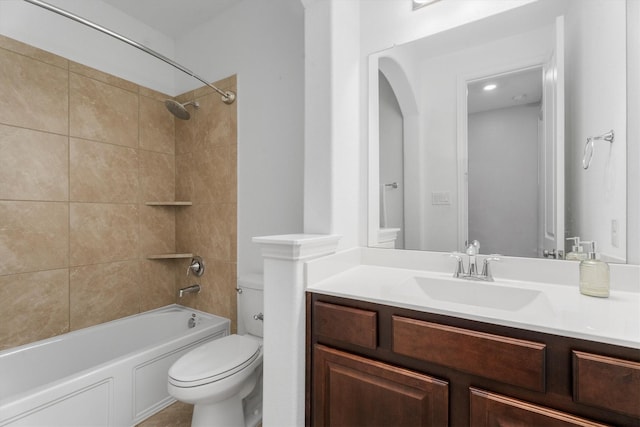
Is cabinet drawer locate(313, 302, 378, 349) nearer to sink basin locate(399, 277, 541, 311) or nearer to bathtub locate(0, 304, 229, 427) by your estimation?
sink basin locate(399, 277, 541, 311)

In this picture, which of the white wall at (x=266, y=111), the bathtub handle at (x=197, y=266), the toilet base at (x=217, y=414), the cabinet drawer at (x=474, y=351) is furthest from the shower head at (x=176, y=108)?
the cabinet drawer at (x=474, y=351)

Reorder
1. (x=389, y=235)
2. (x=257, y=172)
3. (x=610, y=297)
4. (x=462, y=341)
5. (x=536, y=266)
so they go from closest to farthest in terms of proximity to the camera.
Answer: (x=462, y=341), (x=610, y=297), (x=536, y=266), (x=389, y=235), (x=257, y=172)

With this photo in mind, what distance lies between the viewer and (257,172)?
6.49 feet

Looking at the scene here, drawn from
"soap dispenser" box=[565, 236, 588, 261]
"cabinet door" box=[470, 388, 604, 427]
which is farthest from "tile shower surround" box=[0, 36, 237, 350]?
"soap dispenser" box=[565, 236, 588, 261]

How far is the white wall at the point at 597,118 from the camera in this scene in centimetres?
99

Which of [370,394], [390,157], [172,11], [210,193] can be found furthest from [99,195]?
[370,394]

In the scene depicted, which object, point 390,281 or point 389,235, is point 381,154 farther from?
point 390,281

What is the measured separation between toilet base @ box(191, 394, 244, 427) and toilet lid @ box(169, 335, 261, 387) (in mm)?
202

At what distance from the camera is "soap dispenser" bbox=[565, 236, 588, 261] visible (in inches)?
40.9

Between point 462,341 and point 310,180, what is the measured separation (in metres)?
0.85

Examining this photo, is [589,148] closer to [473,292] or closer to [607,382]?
[473,292]

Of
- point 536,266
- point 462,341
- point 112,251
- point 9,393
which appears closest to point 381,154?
point 536,266

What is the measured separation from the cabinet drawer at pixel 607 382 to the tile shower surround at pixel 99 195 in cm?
188

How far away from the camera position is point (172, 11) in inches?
83.7
